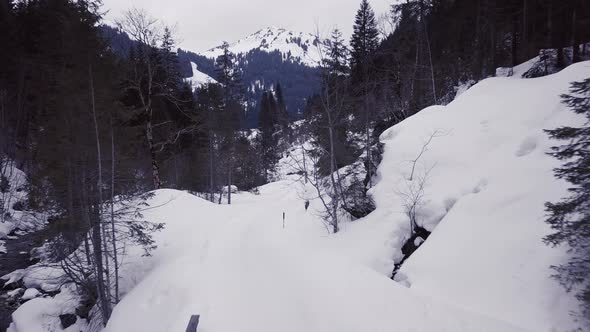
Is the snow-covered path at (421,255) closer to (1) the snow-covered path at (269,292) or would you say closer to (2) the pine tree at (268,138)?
(1) the snow-covered path at (269,292)

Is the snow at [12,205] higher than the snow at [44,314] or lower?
higher


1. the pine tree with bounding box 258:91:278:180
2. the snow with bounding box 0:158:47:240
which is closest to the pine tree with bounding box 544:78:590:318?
the snow with bounding box 0:158:47:240

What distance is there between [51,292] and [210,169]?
52.5 feet

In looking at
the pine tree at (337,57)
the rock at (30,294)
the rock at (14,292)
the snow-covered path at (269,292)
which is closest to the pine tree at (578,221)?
the snow-covered path at (269,292)

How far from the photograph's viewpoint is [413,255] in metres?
8.09

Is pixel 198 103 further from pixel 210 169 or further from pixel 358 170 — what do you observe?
pixel 358 170

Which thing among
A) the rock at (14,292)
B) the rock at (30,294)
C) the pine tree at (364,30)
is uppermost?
the pine tree at (364,30)

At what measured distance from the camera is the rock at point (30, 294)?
12.2 meters

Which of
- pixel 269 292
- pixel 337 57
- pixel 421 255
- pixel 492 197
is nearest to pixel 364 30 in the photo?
pixel 337 57

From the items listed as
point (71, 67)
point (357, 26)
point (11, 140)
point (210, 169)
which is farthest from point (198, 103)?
point (71, 67)

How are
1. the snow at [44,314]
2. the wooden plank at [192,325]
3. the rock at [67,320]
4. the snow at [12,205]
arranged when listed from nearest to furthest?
the wooden plank at [192,325] < the snow at [44,314] < the rock at [67,320] < the snow at [12,205]

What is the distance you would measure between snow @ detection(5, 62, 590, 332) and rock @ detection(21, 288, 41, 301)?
31.7 inches

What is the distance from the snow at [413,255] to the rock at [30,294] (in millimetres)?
805

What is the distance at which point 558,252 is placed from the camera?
543 cm
